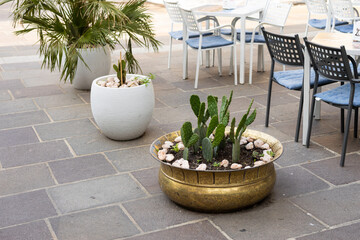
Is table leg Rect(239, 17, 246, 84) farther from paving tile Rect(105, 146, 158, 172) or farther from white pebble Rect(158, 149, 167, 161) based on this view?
white pebble Rect(158, 149, 167, 161)

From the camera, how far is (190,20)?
Answer: 6320 millimetres

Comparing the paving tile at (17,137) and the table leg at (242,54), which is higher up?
the table leg at (242,54)

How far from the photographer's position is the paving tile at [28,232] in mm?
3115

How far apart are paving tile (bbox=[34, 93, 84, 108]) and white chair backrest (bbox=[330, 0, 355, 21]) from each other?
3.86 metres

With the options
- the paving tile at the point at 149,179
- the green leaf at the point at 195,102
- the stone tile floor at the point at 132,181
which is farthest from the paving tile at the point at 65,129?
the green leaf at the point at 195,102

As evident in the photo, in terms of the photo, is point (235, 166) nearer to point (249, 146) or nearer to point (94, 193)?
point (249, 146)

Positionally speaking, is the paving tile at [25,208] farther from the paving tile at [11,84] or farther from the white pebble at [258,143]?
the paving tile at [11,84]

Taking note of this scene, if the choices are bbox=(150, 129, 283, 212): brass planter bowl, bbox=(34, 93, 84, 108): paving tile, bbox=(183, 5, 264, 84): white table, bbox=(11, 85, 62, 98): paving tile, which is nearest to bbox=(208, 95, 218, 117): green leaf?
bbox=(150, 129, 283, 212): brass planter bowl

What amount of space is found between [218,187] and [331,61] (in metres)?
1.42

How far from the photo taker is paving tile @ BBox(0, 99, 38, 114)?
5595mm

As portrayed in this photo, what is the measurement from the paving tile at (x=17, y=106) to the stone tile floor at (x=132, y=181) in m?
0.01

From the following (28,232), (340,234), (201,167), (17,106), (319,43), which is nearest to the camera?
(340,234)

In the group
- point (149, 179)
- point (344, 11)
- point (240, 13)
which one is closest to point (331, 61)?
point (149, 179)

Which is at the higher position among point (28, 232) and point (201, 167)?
point (201, 167)
